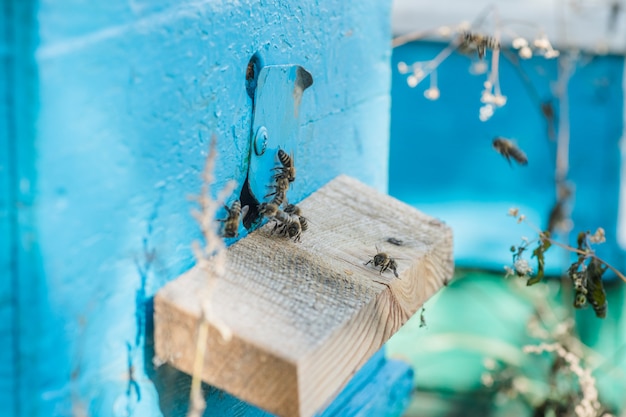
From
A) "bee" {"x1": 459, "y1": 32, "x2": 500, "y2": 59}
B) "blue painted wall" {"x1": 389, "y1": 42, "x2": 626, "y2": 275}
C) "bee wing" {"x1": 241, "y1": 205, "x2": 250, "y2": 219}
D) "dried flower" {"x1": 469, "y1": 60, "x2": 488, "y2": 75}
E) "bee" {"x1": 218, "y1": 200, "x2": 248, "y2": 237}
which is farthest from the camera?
"blue painted wall" {"x1": 389, "y1": 42, "x2": 626, "y2": 275}

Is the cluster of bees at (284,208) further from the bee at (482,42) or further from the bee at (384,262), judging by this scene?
the bee at (482,42)

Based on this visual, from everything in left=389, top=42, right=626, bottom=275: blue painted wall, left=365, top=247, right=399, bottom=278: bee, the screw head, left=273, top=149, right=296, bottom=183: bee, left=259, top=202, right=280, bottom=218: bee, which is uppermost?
the screw head

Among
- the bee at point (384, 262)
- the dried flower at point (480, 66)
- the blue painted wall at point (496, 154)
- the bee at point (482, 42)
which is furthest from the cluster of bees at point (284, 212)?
the blue painted wall at point (496, 154)

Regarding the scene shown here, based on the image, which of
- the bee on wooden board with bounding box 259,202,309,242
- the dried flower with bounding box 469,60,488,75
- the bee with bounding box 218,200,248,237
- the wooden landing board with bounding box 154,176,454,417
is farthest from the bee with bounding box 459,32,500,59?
the bee with bounding box 218,200,248,237

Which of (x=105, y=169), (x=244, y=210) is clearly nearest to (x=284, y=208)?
(x=244, y=210)

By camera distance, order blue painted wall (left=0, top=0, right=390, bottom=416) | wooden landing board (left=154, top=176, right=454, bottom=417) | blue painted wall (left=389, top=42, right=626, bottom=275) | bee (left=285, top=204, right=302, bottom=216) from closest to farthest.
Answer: blue painted wall (left=0, top=0, right=390, bottom=416) < wooden landing board (left=154, top=176, right=454, bottom=417) < bee (left=285, top=204, right=302, bottom=216) < blue painted wall (left=389, top=42, right=626, bottom=275)

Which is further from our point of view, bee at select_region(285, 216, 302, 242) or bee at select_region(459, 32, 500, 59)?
bee at select_region(459, 32, 500, 59)

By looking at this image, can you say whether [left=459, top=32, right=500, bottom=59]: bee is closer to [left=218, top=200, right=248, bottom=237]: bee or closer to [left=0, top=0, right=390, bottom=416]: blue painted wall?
[left=0, top=0, right=390, bottom=416]: blue painted wall
